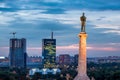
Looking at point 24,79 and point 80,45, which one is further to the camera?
point 24,79

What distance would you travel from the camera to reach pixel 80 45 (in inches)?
1469

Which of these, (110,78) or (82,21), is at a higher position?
(82,21)

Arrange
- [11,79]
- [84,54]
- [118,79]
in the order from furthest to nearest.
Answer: [11,79] < [118,79] < [84,54]

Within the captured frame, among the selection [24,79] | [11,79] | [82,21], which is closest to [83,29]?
[82,21]

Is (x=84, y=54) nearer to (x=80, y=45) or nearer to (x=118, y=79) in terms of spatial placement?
(x=80, y=45)

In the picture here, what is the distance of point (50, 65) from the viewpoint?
7849 inches

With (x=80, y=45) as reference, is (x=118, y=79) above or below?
below

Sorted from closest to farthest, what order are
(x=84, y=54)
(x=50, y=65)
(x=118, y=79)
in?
(x=84, y=54) < (x=118, y=79) < (x=50, y=65)

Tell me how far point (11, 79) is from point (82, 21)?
44284 mm

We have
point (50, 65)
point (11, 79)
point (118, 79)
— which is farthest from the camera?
point (50, 65)

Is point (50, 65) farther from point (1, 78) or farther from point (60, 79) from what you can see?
point (1, 78)

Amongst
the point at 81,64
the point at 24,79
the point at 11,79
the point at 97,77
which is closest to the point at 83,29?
the point at 81,64

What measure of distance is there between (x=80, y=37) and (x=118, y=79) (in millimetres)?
36638

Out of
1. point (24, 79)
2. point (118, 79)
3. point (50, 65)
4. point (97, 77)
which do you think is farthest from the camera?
point (50, 65)
